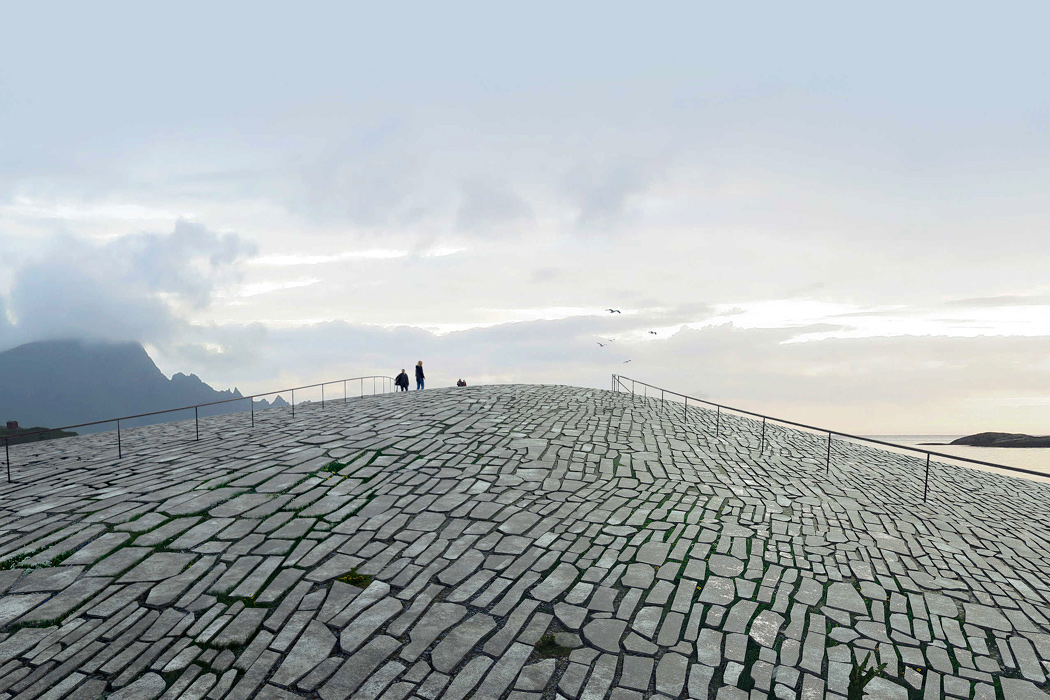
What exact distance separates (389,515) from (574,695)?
377 cm

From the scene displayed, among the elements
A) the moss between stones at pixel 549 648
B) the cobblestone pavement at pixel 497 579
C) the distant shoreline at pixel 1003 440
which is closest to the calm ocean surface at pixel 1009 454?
the distant shoreline at pixel 1003 440

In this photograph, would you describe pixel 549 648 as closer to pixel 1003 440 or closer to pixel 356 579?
pixel 356 579

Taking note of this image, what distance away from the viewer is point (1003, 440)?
24.6 metres

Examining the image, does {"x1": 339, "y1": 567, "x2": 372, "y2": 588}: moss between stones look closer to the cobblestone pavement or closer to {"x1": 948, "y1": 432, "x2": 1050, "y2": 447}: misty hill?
the cobblestone pavement

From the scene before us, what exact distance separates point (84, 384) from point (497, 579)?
189 meters

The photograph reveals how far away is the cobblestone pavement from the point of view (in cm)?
455

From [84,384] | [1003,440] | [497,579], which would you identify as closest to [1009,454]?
[1003,440]

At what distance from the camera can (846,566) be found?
650 centimetres

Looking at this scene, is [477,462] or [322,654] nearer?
[322,654]

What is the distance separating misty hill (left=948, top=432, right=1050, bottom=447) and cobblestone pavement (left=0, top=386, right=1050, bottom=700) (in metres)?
17.9

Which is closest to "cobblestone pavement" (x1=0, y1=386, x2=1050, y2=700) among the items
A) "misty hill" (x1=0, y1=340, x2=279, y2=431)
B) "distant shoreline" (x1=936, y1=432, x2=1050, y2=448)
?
"distant shoreline" (x1=936, y1=432, x2=1050, y2=448)

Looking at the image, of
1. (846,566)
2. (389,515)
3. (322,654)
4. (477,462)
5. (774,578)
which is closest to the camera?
(322,654)

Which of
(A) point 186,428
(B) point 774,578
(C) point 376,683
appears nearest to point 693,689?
(B) point 774,578

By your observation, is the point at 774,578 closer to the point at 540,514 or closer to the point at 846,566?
the point at 846,566
